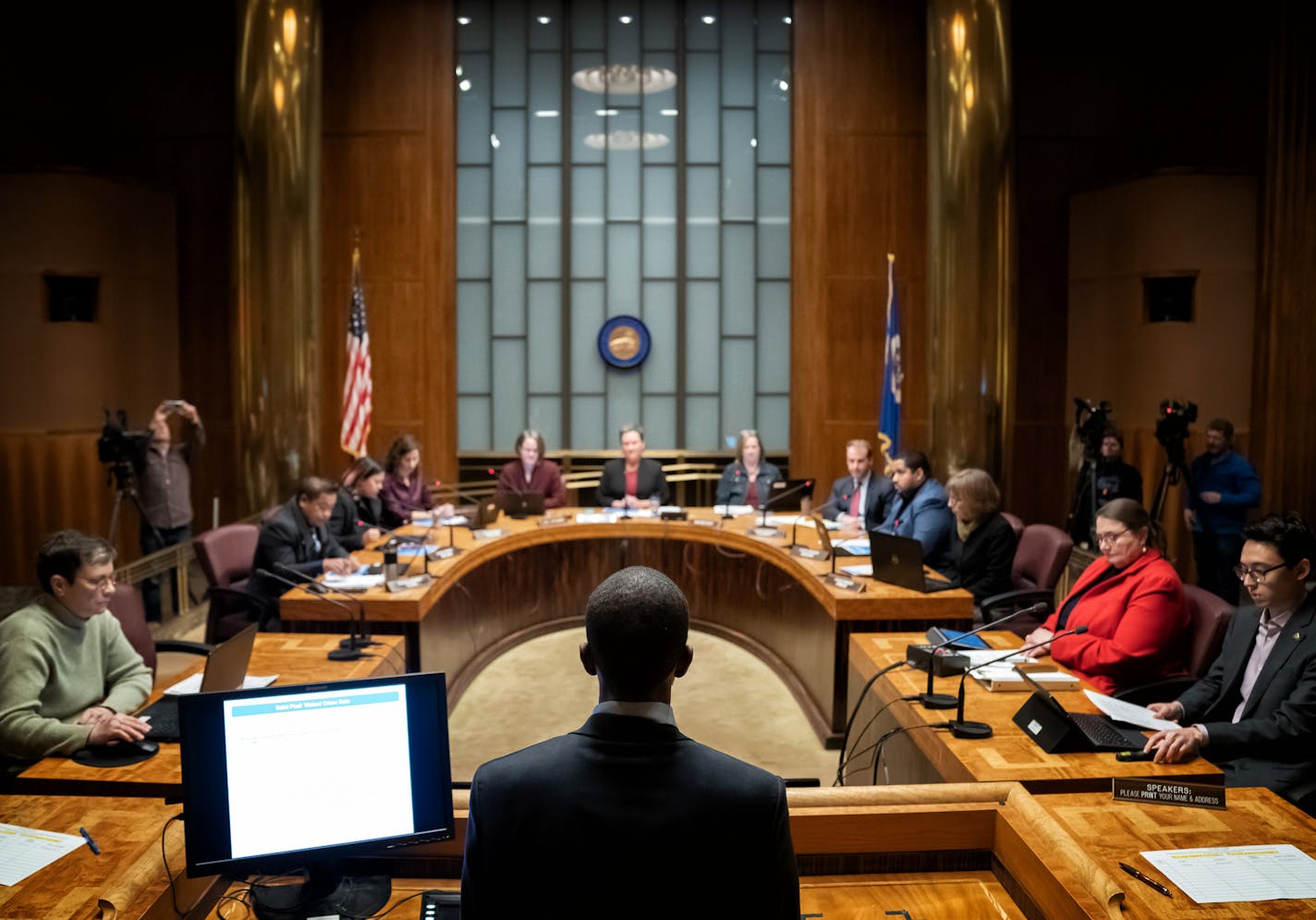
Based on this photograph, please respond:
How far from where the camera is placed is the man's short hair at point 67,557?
2.85 metres

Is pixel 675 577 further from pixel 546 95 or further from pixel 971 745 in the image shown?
pixel 546 95

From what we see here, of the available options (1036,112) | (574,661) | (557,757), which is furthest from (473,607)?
(1036,112)

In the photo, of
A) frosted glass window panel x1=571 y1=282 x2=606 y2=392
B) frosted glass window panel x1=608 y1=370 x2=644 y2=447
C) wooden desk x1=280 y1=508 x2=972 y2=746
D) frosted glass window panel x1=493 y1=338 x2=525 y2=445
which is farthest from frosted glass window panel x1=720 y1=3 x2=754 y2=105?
wooden desk x1=280 y1=508 x2=972 y2=746

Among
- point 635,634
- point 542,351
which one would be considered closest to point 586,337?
point 542,351

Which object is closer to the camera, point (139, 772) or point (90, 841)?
point (90, 841)

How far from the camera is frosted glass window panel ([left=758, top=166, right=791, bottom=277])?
9258mm

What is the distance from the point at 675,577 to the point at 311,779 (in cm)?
524

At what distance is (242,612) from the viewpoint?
4.91 meters

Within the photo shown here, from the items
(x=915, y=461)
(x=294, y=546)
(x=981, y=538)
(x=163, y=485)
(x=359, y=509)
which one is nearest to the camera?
(x=981, y=538)

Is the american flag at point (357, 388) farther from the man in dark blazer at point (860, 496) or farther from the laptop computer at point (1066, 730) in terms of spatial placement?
the laptop computer at point (1066, 730)

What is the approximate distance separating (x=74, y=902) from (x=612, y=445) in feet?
25.0

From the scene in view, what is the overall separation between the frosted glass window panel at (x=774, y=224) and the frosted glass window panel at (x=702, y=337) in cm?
50

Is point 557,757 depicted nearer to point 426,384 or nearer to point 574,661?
point 574,661

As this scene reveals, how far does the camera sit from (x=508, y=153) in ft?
30.3
